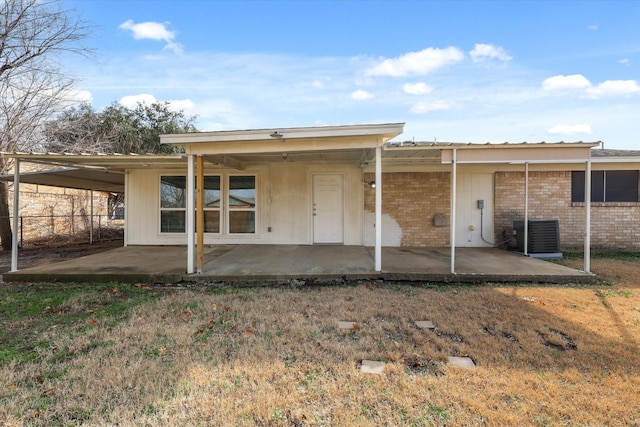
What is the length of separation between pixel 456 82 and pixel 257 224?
9662 mm

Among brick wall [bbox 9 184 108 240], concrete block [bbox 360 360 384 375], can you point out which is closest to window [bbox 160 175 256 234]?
brick wall [bbox 9 184 108 240]

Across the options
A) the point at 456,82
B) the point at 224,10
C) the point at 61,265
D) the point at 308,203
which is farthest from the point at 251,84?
the point at 61,265

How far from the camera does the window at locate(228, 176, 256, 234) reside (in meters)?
9.19

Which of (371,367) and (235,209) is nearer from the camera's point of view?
(371,367)

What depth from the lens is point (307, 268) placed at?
20.1ft

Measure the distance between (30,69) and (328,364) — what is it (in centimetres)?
1301

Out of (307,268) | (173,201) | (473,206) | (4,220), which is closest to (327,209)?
(307,268)

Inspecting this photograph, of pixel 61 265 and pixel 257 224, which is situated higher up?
pixel 257 224

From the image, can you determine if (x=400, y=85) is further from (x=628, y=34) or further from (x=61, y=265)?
(x=61, y=265)

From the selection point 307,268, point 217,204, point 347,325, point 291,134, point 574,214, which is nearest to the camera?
point 347,325

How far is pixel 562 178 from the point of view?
8.59 m

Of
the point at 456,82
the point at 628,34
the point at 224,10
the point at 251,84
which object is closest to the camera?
the point at 628,34

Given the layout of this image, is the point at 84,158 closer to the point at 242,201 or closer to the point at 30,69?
the point at 242,201

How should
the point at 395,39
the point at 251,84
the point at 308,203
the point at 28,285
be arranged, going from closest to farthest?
the point at 28,285
the point at 308,203
the point at 395,39
the point at 251,84
